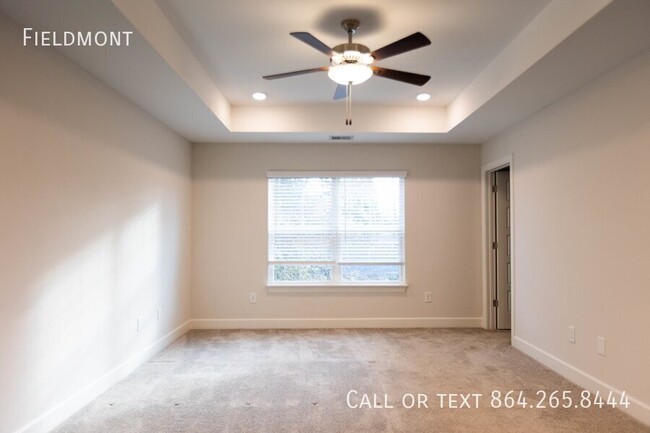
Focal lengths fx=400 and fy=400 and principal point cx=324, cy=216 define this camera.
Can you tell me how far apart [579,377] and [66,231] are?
392 cm

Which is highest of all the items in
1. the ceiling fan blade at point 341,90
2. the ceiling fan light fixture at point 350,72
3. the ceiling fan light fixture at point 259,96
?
the ceiling fan light fixture at point 259,96

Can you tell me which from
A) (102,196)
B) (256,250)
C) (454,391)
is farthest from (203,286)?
(454,391)

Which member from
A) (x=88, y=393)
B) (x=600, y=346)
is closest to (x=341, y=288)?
(x=600, y=346)

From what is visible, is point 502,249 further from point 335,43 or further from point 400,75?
point 335,43

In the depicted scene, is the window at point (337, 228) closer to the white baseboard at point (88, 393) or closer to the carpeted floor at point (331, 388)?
the carpeted floor at point (331, 388)

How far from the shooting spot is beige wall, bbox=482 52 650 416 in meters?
2.60

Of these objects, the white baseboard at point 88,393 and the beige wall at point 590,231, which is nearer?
the white baseboard at point 88,393

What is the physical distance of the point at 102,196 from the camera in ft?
10.1

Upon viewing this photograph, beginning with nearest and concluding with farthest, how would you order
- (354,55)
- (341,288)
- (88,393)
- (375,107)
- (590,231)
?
(354,55), (88,393), (590,231), (375,107), (341,288)

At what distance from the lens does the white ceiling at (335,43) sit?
2.22m

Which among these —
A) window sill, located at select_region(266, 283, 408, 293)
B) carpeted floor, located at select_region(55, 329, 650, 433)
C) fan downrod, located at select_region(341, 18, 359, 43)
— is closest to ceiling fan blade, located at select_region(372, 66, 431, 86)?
fan downrod, located at select_region(341, 18, 359, 43)

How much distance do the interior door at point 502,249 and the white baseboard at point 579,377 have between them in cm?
83

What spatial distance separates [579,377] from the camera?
10.3 ft

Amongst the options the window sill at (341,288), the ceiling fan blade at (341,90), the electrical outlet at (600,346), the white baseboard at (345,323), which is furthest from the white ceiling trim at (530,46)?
the white baseboard at (345,323)
